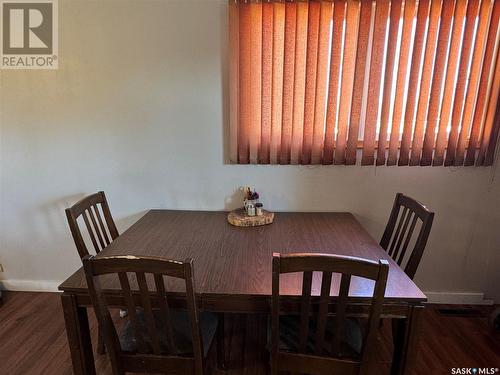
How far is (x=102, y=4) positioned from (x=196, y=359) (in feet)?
6.90

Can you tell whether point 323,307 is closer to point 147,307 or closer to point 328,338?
point 328,338

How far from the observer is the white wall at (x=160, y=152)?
6.38 ft

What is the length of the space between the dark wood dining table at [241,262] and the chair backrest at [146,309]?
88 millimetres

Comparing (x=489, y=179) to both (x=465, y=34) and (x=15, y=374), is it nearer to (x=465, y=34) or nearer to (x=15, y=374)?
(x=465, y=34)

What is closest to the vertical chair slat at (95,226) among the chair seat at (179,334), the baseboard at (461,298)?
the chair seat at (179,334)

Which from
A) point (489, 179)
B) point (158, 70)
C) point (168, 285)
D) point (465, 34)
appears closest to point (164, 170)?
point (158, 70)

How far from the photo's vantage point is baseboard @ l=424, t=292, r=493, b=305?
2242 mm

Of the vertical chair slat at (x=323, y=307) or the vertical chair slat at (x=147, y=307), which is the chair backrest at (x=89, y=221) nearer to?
the vertical chair slat at (x=147, y=307)

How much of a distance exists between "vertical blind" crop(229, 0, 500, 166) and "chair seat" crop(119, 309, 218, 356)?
105cm

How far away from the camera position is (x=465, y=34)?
1.79m

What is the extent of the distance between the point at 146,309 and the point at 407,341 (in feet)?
3.31

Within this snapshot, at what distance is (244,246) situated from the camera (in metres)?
1.56

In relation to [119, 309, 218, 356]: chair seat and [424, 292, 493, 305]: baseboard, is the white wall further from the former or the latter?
[119, 309, 218, 356]: chair seat

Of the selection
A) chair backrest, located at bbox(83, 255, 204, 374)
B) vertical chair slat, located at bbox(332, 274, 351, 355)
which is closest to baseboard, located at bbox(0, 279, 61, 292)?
chair backrest, located at bbox(83, 255, 204, 374)
